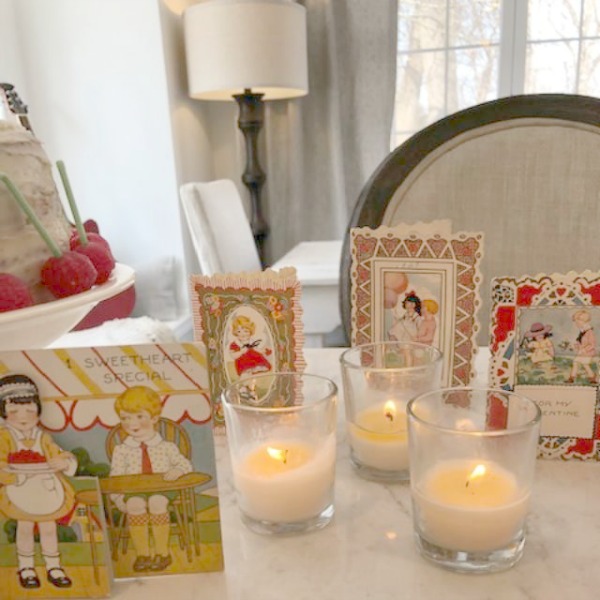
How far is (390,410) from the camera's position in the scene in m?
0.63

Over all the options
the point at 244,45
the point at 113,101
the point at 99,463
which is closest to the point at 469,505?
the point at 99,463

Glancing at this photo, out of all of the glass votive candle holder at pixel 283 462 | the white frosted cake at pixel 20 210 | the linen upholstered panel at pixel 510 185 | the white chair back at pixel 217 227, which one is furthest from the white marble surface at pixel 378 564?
the white chair back at pixel 217 227

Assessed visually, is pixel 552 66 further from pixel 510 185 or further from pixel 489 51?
pixel 510 185

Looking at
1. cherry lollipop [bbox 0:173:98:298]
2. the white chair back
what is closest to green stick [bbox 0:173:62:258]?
cherry lollipop [bbox 0:173:98:298]

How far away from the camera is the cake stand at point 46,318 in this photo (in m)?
0.49

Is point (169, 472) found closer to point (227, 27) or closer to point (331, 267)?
point (331, 267)

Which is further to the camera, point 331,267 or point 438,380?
point 331,267

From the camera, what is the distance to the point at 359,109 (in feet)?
9.25

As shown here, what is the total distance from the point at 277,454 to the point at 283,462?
0.01 meters

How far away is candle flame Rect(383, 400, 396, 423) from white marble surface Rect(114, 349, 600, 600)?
0.08m

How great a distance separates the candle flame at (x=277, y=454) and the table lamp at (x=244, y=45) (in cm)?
192

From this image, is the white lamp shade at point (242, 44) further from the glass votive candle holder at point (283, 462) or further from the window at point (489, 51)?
the glass votive candle holder at point (283, 462)

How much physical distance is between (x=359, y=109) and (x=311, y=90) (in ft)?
0.77

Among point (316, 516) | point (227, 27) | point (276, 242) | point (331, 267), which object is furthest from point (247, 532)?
point (276, 242)
